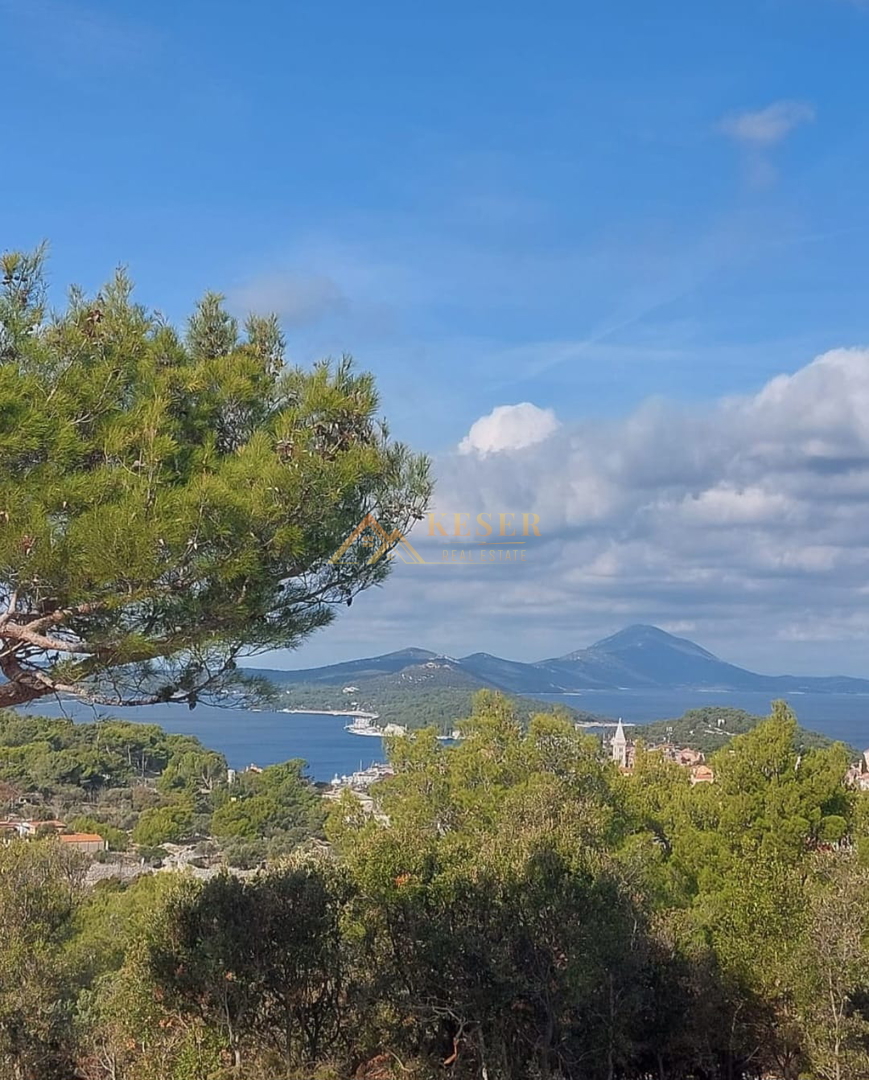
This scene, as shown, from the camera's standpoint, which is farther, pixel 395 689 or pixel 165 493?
pixel 395 689

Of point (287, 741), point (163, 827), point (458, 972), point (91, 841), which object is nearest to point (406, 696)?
point (287, 741)

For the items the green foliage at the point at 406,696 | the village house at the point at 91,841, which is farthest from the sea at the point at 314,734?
the village house at the point at 91,841

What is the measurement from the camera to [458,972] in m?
8.39

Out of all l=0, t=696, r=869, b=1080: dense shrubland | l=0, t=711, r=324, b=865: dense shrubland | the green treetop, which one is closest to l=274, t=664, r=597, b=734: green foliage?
l=0, t=711, r=324, b=865: dense shrubland

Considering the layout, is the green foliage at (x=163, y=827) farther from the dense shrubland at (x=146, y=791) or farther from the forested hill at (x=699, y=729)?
the forested hill at (x=699, y=729)

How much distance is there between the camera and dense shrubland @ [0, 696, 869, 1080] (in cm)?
814

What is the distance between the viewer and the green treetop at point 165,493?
4152mm

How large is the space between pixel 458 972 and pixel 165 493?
5.88m

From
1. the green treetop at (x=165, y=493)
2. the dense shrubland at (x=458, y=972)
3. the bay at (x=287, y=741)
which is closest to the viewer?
the green treetop at (x=165, y=493)

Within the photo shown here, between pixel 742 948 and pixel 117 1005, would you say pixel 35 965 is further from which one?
pixel 742 948

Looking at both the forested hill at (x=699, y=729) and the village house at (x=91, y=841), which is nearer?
the village house at (x=91, y=841)

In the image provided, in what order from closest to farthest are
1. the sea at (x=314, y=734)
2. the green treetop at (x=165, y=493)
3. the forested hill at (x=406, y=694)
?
the green treetop at (x=165, y=493)
the sea at (x=314, y=734)
the forested hill at (x=406, y=694)

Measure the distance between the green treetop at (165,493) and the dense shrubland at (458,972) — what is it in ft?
14.2

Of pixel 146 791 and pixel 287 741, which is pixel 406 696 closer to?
pixel 287 741
